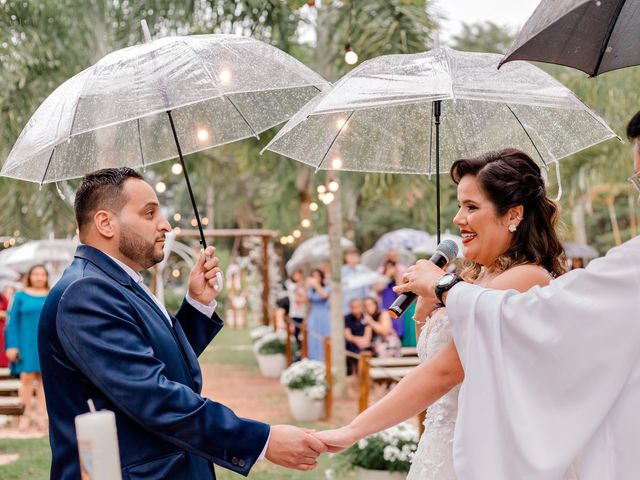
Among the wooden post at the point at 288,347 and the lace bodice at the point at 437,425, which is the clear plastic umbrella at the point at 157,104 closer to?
the lace bodice at the point at 437,425

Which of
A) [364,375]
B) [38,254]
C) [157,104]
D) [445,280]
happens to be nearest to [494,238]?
[445,280]

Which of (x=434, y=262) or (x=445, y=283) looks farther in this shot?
(x=434, y=262)

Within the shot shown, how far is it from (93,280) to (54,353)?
0.28 m

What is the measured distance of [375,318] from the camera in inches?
539

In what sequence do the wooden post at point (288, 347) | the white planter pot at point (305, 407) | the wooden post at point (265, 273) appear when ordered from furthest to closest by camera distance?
the wooden post at point (265, 273), the wooden post at point (288, 347), the white planter pot at point (305, 407)

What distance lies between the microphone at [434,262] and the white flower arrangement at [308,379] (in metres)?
7.72

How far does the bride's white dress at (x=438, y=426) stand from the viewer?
11.2 ft

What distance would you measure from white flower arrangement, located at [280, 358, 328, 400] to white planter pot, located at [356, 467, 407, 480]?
4089 mm

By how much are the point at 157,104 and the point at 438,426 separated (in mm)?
1863

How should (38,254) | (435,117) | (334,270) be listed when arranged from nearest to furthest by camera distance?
(435,117)
(334,270)
(38,254)

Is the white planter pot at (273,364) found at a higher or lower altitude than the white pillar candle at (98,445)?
lower

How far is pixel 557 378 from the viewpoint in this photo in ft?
8.26

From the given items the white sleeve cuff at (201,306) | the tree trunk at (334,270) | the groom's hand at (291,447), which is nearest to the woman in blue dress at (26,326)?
the tree trunk at (334,270)

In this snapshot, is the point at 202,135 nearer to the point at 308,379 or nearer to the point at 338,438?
the point at 338,438
